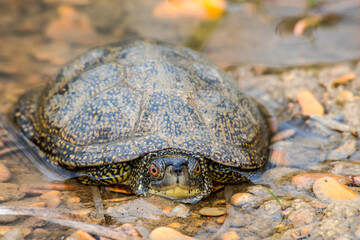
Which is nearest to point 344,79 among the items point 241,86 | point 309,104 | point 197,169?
point 309,104

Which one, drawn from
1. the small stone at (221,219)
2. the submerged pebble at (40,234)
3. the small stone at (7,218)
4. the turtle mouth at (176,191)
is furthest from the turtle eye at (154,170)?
the small stone at (7,218)

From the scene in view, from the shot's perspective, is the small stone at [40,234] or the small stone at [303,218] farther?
the small stone at [303,218]

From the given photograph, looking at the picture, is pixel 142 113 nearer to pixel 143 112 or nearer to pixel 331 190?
pixel 143 112

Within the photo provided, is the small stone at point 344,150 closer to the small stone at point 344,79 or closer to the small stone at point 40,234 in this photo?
the small stone at point 344,79

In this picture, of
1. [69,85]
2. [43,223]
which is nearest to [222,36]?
[69,85]

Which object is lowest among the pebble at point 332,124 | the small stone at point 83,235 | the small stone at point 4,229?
the small stone at point 83,235
